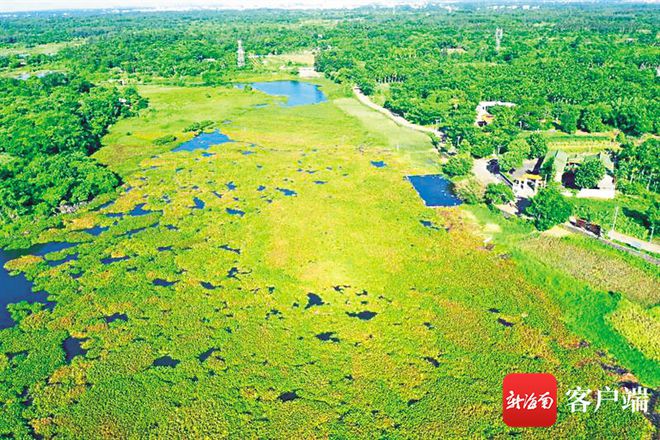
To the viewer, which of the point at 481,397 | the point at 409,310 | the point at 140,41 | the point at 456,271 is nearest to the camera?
the point at 481,397

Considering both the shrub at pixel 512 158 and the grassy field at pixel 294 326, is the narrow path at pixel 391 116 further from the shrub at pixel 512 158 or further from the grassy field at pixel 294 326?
the grassy field at pixel 294 326

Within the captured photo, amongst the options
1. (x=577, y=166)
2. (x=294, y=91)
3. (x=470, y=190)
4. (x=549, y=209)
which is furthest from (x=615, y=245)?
(x=294, y=91)

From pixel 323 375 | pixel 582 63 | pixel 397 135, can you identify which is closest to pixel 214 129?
pixel 397 135

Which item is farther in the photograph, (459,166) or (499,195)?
(459,166)

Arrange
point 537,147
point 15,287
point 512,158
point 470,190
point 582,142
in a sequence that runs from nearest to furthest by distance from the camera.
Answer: point 15,287, point 470,190, point 512,158, point 537,147, point 582,142

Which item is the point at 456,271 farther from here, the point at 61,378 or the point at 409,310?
the point at 61,378

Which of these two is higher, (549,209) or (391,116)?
(391,116)

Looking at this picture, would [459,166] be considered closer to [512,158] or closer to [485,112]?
[512,158]
